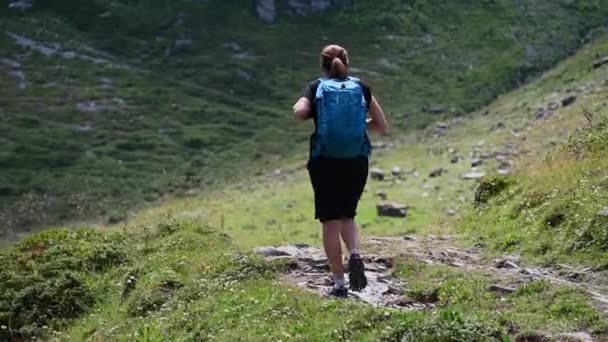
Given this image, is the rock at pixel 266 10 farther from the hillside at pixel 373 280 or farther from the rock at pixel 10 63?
the hillside at pixel 373 280

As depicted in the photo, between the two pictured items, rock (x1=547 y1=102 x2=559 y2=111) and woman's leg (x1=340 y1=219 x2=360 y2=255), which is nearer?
woman's leg (x1=340 y1=219 x2=360 y2=255)

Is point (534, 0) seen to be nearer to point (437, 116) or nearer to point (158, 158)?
point (437, 116)

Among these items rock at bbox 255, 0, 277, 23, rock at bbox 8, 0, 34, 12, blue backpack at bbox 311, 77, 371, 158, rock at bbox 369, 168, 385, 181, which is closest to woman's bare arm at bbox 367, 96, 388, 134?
blue backpack at bbox 311, 77, 371, 158

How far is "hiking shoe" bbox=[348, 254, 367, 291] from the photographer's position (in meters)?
11.2

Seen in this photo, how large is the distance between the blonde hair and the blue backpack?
0.19 m

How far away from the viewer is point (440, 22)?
96375mm

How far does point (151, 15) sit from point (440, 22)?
33.2 m

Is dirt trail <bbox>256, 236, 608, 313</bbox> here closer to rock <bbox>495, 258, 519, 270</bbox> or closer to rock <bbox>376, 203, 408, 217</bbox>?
rock <bbox>495, 258, 519, 270</bbox>

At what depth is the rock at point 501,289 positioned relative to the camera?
11336mm

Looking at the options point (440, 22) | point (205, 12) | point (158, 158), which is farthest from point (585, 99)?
point (205, 12)

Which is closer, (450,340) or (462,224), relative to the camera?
(450,340)

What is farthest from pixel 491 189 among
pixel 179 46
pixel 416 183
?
pixel 179 46

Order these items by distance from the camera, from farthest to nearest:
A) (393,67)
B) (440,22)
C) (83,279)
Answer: (440,22) < (393,67) < (83,279)

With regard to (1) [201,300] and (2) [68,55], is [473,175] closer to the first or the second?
(1) [201,300]
